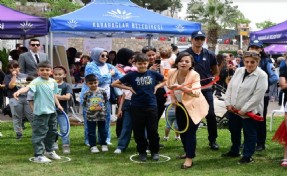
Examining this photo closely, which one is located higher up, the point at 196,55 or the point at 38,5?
the point at 38,5

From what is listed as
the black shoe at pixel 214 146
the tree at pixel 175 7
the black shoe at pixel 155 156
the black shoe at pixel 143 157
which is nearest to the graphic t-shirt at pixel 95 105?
the black shoe at pixel 143 157

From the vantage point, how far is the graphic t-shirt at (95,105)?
296 inches

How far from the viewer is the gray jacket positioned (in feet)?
21.4

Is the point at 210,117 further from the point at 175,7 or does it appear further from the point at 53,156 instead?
the point at 175,7

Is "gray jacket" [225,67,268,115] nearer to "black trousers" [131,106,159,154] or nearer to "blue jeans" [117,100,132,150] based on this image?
"black trousers" [131,106,159,154]

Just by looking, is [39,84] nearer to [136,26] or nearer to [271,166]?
[271,166]

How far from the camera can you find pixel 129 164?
673 cm

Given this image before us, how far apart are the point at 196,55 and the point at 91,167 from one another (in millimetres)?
2430

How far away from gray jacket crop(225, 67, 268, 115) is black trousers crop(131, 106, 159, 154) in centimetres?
113

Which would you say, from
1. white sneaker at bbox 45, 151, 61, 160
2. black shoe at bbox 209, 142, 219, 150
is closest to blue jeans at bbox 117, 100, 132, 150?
white sneaker at bbox 45, 151, 61, 160

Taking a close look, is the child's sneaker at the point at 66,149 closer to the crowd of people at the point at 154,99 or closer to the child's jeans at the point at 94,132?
the crowd of people at the point at 154,99

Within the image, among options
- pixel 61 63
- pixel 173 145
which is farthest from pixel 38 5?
pixel 173 145

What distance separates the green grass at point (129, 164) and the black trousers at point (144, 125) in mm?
323

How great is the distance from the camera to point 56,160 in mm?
7031
